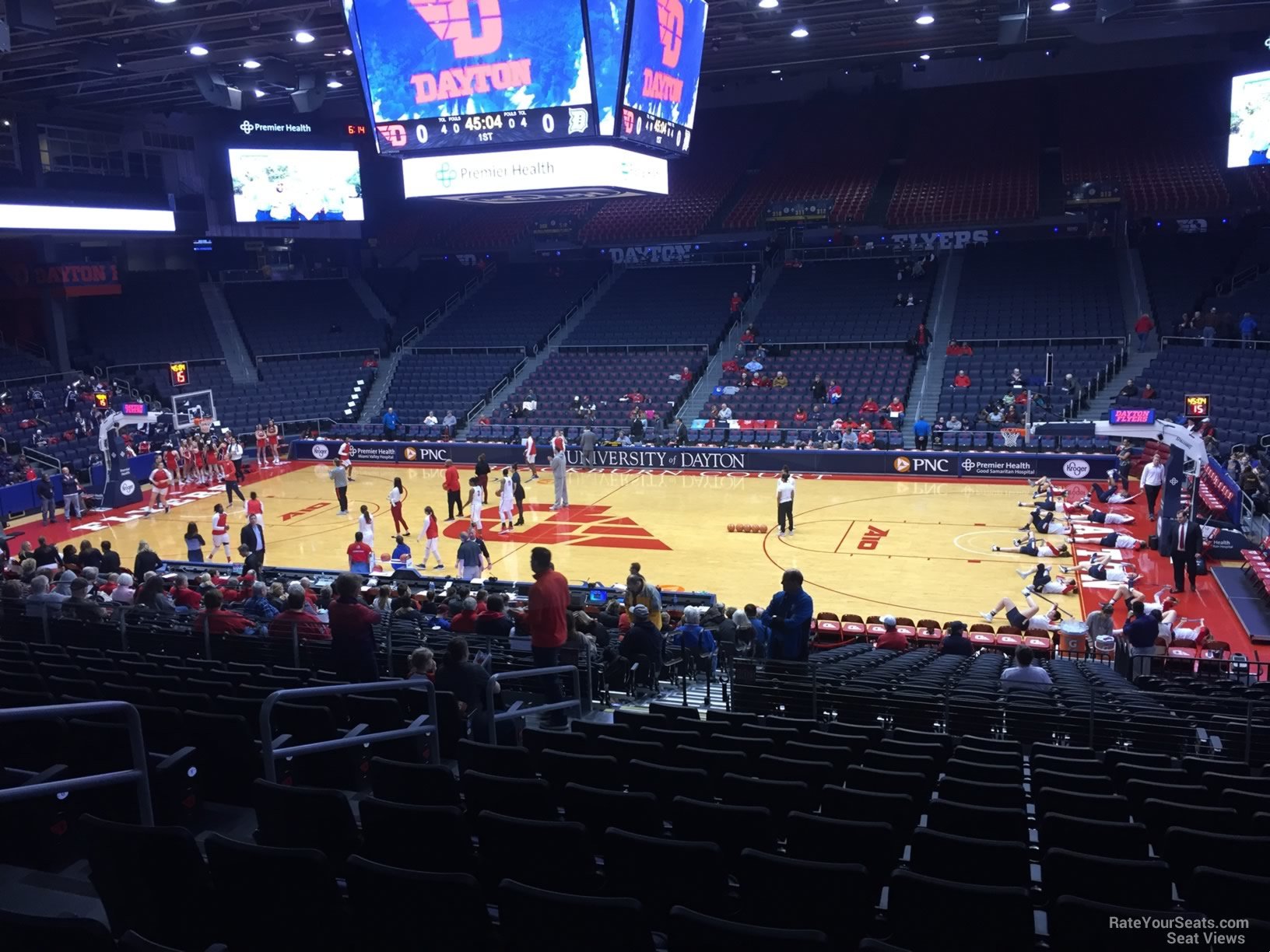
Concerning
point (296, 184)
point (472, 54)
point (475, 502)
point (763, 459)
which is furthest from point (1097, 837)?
point (296, 184)

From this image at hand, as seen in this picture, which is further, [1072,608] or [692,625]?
[1072,608]

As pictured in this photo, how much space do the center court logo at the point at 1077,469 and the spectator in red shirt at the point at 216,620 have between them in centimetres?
2381

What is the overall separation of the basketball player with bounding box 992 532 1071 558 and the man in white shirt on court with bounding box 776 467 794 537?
438 cm

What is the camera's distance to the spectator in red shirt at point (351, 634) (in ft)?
26.9

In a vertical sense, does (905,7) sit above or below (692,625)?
above

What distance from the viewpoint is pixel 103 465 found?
1198 inches

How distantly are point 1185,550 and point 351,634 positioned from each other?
1537 centimetres

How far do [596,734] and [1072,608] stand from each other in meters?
13.4

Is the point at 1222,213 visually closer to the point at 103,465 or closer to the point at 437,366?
the point at 437,366

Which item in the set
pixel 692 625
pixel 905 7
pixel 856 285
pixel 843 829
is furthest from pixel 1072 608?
pixel 856 285

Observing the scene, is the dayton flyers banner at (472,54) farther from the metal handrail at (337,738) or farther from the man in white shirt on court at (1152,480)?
the man in white shirt on court at (1152,480)

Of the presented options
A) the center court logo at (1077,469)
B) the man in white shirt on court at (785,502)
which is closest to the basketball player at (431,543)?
the man in white shirt on court at (785,502)

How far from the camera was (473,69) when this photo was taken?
18000mm

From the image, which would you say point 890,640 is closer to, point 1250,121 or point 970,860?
point 970,860
